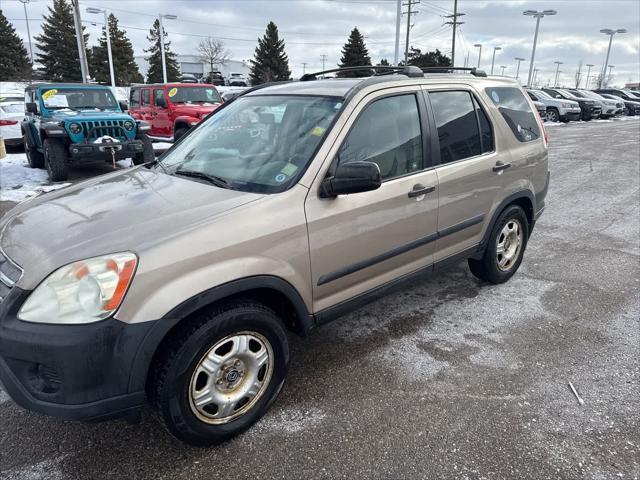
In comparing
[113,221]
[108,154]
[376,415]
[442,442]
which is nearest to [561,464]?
[442,442]

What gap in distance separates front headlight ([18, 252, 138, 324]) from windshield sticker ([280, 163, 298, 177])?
39.5 inches

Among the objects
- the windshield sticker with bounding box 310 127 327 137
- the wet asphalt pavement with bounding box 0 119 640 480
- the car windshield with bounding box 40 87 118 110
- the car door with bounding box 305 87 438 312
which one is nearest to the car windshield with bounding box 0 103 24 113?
the car windshield with bounding box 40 87 118 110

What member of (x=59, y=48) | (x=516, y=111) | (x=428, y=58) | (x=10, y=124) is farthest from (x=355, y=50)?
(x=516, y=111)

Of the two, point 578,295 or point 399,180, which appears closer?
point 399,180

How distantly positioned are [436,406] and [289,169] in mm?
1607

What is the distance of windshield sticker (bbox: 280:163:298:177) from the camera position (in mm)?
2668

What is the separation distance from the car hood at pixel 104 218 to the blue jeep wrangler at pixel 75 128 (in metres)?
5.60

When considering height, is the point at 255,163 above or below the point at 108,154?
above

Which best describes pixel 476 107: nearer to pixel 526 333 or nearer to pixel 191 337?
pixel 526 333

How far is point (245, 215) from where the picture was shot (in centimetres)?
238

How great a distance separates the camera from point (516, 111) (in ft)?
13.9

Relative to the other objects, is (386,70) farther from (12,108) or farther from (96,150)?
(12,108)

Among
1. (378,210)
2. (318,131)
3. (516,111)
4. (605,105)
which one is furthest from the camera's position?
(605,105)

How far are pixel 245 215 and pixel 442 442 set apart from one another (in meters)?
1.55
